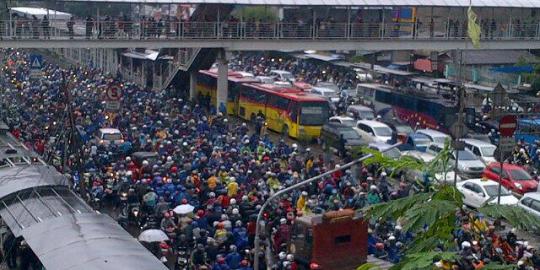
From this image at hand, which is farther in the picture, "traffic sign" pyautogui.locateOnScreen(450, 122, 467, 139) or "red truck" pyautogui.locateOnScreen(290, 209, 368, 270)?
"red truck" pyautogui.locateOnScreen(290, 209, 368, 270)

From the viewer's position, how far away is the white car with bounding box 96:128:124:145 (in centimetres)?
2244

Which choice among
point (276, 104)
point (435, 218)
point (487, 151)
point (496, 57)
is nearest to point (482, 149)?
point (487, 151)

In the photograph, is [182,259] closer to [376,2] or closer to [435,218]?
[435,218]

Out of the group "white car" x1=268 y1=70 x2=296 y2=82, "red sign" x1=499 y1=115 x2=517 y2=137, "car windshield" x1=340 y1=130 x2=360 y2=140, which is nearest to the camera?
"red sign" x1=499 y1=115 x2=517 y2=137

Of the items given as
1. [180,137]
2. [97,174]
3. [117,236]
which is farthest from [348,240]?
[180,137]

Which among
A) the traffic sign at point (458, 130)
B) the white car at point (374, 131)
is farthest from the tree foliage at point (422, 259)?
the white car at point (374, 131)

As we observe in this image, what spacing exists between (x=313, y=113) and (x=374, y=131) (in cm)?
217

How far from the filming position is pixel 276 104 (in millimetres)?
28078

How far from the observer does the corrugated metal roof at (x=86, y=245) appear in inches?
396

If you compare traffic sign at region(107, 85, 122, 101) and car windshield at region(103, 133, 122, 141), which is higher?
traffic sign at region(107, 85, 122, 101)

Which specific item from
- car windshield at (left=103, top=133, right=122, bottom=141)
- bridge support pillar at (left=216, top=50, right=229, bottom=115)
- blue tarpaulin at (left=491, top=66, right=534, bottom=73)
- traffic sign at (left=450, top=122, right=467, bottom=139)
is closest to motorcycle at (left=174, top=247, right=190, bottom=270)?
traffic sign at (left=450, top=122, right=467, bottom=139)

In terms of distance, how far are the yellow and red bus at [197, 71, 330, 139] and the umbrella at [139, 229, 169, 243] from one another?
44.6 feet

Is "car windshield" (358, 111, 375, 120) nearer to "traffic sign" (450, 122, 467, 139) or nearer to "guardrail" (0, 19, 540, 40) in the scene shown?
"guardrail" (0, 19, 540, 40)

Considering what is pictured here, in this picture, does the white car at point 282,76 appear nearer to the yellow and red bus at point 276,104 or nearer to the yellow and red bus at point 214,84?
the yellow and red bus at point 214,84
